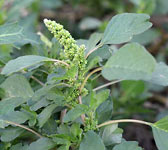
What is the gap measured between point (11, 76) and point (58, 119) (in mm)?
204

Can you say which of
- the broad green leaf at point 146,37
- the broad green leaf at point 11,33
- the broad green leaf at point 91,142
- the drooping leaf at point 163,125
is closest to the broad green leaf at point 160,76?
the drooping leaf at point 163,125

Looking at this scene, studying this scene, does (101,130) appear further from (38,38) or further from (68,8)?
(68,8)

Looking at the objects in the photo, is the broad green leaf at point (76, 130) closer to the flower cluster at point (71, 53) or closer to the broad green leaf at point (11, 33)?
the flower cluster at point (71, 53)

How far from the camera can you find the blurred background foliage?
1329 millimetres

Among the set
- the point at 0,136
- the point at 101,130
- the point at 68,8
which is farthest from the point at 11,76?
the point at 68,8

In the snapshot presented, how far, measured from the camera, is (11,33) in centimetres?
102

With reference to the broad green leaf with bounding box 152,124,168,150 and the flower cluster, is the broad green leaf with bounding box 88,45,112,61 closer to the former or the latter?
the flower cluster

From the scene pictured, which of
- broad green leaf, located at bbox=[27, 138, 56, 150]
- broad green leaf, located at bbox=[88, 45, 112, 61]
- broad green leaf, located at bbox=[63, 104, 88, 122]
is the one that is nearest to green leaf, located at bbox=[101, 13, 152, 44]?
broad green leaf, located at bbox=[88, 45, 112, 61]

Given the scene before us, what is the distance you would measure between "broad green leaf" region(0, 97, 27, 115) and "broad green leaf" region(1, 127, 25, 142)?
53 millimetres

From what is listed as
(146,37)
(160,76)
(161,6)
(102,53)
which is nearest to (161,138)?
(160,76)

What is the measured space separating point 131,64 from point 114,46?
3.42 ft

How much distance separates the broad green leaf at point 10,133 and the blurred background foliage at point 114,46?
0.48 ft

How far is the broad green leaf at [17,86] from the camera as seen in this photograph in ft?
3.14

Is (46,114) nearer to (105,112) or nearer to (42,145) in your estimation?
(42,145)
